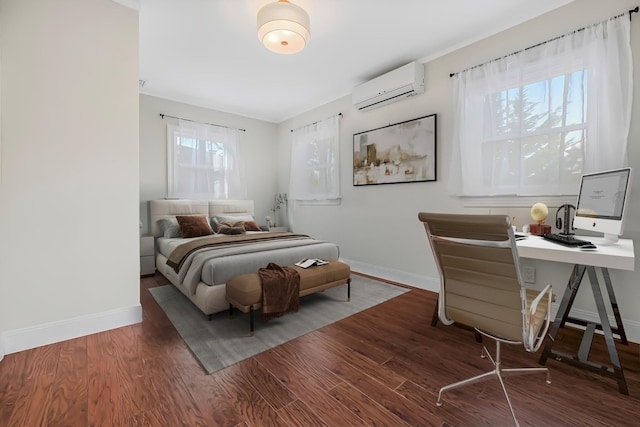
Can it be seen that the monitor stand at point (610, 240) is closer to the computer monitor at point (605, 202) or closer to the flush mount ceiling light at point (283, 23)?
the computer monitor at point (605, 202)

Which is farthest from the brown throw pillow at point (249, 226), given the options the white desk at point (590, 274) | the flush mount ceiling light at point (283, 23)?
the white desk at point (590, 274)

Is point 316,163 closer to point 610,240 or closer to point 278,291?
point 278,291

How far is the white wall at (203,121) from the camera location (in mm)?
4395

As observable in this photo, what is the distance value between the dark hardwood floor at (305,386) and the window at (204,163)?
2.92 metres

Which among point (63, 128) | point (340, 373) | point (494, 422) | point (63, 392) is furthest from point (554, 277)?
point (63, 128)

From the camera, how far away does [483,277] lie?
1.43 meters

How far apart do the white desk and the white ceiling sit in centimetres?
212

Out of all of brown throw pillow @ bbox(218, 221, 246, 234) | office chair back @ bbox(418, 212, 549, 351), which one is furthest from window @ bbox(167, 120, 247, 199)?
office chair back @ bbox(418, 212, 549, 351)

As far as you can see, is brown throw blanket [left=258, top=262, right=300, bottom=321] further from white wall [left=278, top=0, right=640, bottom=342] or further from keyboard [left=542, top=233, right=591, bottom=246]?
keyboard [left=542, top=233, right=591, bottom=246]

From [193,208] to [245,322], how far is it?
265cm

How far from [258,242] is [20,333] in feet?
6.78

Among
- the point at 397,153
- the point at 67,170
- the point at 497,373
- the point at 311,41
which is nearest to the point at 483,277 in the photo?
the point at 497,373

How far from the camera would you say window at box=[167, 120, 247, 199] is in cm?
462

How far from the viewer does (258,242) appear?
347cm
